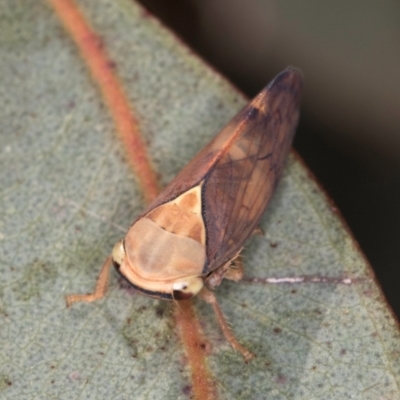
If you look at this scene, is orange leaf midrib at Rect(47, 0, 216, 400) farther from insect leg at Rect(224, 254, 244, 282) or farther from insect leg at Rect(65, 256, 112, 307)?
insect leg at Rect(65, 256, 112, 307)

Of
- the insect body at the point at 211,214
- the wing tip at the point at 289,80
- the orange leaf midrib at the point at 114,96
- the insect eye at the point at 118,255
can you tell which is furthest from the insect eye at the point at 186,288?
the wing tip at the point at 289,80

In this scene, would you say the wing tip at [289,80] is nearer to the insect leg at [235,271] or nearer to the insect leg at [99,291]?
the insect leg at [235,271]

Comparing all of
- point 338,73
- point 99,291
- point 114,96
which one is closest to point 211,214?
point 99,291

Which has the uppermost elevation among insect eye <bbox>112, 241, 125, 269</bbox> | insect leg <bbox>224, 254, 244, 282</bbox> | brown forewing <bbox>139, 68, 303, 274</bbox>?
brown forewing <bbox>139, 68, 303, 274</bbox>

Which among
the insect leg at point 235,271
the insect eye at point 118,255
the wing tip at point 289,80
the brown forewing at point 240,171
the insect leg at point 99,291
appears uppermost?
the wing tip at point 289,80

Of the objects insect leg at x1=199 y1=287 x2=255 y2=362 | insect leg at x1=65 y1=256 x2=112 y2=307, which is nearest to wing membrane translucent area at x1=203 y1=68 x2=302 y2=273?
insect leg at x1=199 y1=287 x2=255 y2=362

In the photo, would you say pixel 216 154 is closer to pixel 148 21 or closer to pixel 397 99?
pixel 148 21

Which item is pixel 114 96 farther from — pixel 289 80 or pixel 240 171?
pixel 289 80

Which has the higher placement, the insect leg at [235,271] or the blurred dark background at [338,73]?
the blurred dark background at [338,73]
